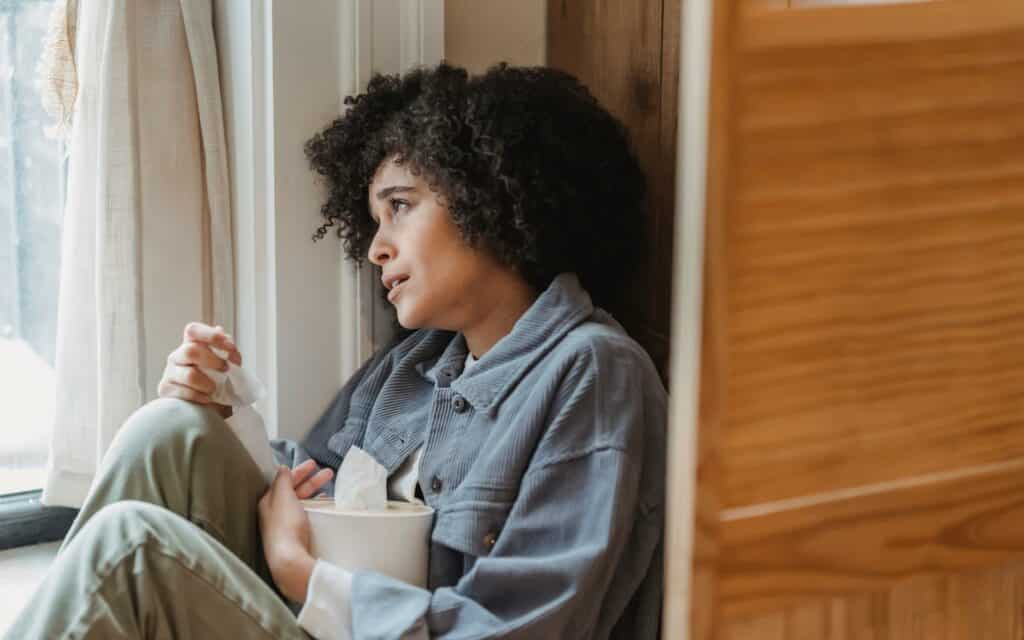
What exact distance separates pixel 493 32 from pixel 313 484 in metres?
0.70

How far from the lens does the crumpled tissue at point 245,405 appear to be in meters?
1.56

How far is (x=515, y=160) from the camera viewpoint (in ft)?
4.99

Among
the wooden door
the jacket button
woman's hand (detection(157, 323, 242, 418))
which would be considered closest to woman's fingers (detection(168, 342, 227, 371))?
woman's hand (detection(157, 323, 242, 418))

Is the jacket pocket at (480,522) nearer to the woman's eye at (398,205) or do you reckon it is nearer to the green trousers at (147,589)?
the green trousers at (147,589)

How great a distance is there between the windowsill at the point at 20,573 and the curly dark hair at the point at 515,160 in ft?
2.55

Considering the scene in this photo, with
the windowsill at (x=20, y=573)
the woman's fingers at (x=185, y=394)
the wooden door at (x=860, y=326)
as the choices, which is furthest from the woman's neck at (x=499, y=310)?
the windowsill at (x=20, y=573)

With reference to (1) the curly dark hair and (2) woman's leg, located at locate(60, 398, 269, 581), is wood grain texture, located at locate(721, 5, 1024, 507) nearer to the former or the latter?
(1) the curly dark hair

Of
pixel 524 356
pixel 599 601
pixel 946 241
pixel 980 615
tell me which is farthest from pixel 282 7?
pixel 980 615

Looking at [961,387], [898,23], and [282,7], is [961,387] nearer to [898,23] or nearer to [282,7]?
[898,23]

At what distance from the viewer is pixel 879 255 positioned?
98 cm

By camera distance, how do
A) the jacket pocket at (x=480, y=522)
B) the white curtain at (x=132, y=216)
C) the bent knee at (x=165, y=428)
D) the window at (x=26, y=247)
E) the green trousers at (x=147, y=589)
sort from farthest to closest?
the window at (x=26, y=247) < the white curtain at (x=132, y=216) < the bent knee at (x=165, y=428) < the jacket pocket at (x=480, y=522) < the green trousers at (x=147, y=589)

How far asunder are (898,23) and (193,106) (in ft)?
3.81

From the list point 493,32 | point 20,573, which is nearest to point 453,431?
point 493,32

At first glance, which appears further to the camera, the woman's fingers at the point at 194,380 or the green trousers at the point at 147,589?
the woman's fingers at the point at 194,380
